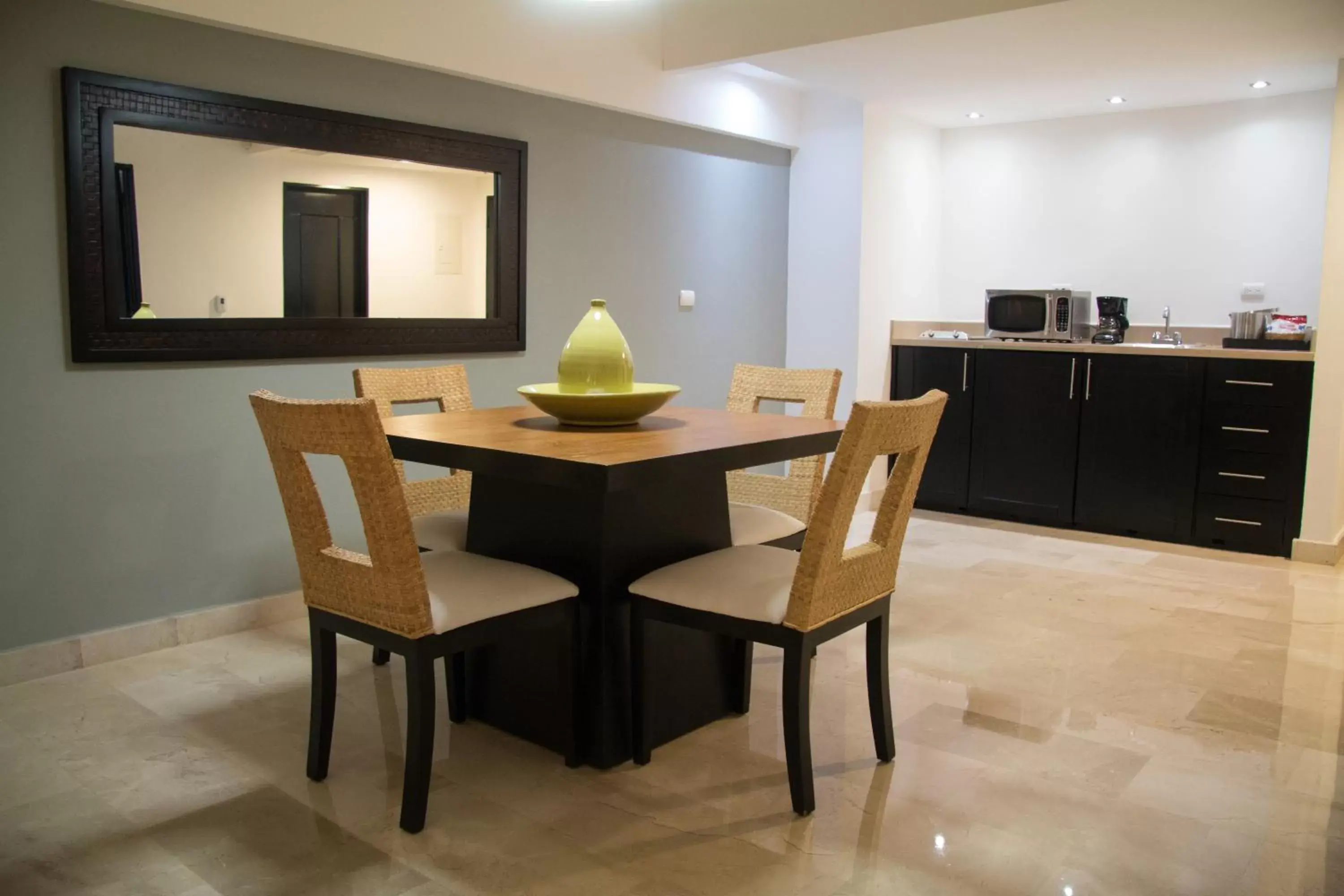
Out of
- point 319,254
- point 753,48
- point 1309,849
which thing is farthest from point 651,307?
point 1309,849

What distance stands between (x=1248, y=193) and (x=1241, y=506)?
158 cm

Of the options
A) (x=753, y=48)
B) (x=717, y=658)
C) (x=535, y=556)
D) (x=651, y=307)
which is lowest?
(x=717, y=658)

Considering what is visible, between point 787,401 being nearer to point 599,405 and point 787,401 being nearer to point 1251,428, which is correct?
point 599,405

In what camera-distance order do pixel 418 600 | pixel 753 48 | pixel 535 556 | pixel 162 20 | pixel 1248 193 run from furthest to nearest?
1. pixel 1248 193
2. pixel 753 48
3. pixel 162 20
4. pixel 535 556
5. pixel 418 600

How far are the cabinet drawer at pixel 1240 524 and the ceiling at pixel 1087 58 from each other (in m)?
1.90

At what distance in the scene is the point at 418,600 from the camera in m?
2.06

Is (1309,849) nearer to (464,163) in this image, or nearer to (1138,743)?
(1138,743)

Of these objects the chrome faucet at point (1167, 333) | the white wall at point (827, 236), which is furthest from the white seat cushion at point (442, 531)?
the chrome faucet at point (1167, 333)

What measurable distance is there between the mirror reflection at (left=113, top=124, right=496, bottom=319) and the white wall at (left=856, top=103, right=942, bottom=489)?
222 centimetres

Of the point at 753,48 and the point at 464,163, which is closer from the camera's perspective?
the point at 464,163

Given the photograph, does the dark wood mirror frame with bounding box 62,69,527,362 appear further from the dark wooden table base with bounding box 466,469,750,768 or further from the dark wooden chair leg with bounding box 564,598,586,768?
the dark wooden chair leg with bounding box 564,598,586,768

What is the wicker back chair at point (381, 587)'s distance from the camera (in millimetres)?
2014

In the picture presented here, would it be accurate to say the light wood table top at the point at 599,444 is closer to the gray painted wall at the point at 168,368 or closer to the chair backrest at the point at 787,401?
the chair backrest at the point at 787,401

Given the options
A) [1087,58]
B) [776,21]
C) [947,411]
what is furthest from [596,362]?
[947,411]
